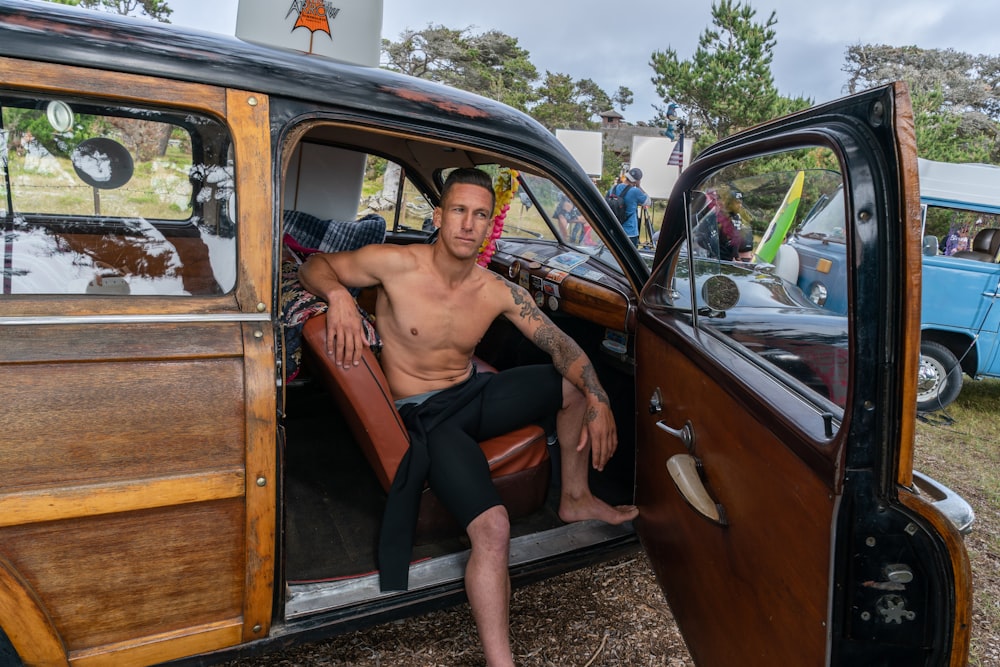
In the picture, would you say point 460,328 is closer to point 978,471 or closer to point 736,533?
point 736,533

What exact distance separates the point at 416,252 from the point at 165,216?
36.0 inches

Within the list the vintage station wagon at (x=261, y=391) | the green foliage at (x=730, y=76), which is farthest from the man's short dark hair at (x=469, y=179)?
the green foliage at (x=730, y=76)

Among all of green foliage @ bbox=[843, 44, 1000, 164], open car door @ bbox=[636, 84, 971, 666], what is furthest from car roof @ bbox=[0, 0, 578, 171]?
green foliage @ bbox=[843, 44, 1000, 164]

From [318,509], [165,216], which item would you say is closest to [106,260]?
[165,216]

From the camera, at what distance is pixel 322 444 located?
311 centimetres

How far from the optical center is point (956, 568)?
114 cm

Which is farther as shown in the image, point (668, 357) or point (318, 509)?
point (318, 509)

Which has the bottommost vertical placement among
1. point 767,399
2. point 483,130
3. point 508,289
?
point 767,399

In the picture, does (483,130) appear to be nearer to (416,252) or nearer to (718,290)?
(416,252)

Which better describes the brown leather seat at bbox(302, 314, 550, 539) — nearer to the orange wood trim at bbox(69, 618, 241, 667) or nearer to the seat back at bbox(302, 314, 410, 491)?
the seat back at bbox(302, 314, 410, 491)

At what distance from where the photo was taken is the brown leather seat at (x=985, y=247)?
5879mm

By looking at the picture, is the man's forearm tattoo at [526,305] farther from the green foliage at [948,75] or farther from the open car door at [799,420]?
the green foliage at [948,75]

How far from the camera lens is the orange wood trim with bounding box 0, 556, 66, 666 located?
1425 mm

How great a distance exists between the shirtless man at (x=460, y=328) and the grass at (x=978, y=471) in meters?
1.69
